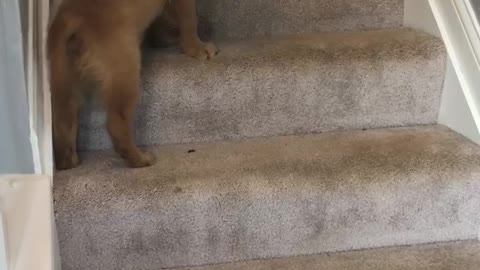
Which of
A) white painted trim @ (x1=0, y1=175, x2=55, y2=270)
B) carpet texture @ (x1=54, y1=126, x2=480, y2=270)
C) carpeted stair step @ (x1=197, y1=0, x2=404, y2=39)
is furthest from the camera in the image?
carpeted stair step @ (x1=197, y1=0, x2=404, y2=39)

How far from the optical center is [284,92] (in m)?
1.62

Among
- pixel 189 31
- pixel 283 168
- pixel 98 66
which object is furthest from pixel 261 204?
pixel 189 31

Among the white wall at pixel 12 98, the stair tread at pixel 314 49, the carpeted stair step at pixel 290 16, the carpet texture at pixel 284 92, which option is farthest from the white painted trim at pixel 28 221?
the carpeted stair step at pixel 290 16

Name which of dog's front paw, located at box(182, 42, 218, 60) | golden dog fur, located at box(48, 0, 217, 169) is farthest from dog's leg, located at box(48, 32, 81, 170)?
dog's front paw, located at box(182, 42, 218, 60)

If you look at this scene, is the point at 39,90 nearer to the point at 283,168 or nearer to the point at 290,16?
the point at 283,168

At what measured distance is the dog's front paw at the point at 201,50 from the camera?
1.69 m

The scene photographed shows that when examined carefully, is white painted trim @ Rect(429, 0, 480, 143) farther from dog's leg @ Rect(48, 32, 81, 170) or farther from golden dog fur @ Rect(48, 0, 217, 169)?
dog's leg @ Rect(48, 32, 81, 170)

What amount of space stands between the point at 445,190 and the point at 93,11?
0.84m

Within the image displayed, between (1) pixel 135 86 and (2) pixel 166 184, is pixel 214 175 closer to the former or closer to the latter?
(2) pixel 166 184

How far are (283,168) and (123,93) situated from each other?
0.38 metres

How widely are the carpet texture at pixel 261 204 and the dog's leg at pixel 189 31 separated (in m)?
0.31

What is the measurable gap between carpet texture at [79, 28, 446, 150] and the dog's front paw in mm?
31

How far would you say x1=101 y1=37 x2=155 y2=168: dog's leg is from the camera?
1412mm

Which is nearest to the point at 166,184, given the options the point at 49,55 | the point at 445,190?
the point at 49,55
